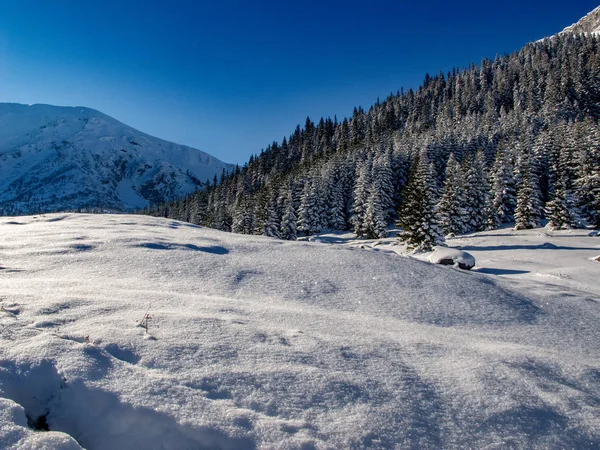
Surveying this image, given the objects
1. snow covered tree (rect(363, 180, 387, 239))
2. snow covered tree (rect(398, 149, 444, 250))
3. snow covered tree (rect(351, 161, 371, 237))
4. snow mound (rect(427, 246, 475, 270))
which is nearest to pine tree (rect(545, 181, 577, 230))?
snow covered tree (rect(398, 149, 444, 250))

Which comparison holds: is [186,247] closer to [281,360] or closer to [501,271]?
[281,360]

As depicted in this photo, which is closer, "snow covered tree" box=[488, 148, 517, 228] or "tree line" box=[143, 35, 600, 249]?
"tree line" box=[143, 35, 600, 249]

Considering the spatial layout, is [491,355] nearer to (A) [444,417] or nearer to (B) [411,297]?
(A) [444,417]

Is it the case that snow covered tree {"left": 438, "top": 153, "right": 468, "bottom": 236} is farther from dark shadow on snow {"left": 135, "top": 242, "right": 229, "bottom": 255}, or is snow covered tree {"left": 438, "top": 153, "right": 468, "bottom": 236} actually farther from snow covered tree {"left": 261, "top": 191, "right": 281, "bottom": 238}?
dark shadow on snow {"left": 135, "top": 242, "right": 229, "bottom": 255}

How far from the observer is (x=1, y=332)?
4.84 meters

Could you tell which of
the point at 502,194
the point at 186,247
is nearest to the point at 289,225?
the point at 502,194

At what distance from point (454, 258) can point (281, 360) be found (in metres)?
19.9

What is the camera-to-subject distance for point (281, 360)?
5316 mm

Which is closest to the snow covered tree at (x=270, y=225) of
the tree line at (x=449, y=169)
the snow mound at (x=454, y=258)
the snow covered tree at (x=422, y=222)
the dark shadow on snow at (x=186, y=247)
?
the tree line at (x=449, y=169)

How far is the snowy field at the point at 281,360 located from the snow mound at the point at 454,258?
11.1 metres

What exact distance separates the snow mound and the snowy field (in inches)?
439

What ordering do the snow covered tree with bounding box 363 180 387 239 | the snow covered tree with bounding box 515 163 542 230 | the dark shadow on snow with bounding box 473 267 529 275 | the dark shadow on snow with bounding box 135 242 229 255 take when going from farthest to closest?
the snow covered tree with bounding box 363 180 387 239 < the snow covered tree with bounding box 515 163 542 230 < the dark shadow on snow with bounding box 473 267 529 275 < the dark shadow on snow with bounding box 135 242 229 255

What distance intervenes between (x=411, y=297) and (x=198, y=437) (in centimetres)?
731

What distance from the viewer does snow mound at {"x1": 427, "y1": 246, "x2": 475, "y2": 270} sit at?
71.9 ft
